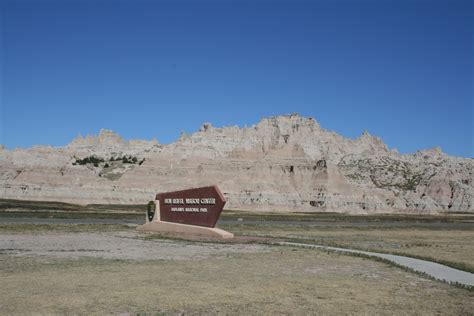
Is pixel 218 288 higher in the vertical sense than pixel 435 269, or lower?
higher

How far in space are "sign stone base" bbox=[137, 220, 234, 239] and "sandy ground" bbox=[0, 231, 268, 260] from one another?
3.26m

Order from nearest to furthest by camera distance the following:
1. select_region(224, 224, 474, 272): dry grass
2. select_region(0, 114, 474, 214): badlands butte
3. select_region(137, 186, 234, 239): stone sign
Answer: select_region(224, 224, 474, 272): dry grass, select_region(137, 186, 234, 239): stone sign, select_region(0, 114, 474, 214): badlands butte

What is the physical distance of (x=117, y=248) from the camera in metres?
26.0

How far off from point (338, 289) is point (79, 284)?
738 centimetres

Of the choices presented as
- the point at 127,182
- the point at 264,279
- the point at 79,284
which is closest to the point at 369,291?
the point at 264,279

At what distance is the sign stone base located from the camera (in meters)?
32.7

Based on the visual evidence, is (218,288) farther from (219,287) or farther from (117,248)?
(117,248)

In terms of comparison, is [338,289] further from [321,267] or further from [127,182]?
[127,182]

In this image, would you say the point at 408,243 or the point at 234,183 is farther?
the point at 234,183

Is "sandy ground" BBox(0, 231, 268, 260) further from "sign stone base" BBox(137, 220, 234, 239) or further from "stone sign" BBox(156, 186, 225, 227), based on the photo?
"stone sign" BBox(156, 186, 225, 227)

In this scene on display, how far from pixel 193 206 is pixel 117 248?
35.0 ft

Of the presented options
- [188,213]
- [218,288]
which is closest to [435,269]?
[218,288]

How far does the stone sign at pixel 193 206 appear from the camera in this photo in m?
34.1

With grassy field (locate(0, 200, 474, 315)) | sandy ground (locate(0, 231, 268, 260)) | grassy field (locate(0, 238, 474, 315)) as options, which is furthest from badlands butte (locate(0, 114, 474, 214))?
grassy field (locate(0, 238, 474, 315))
